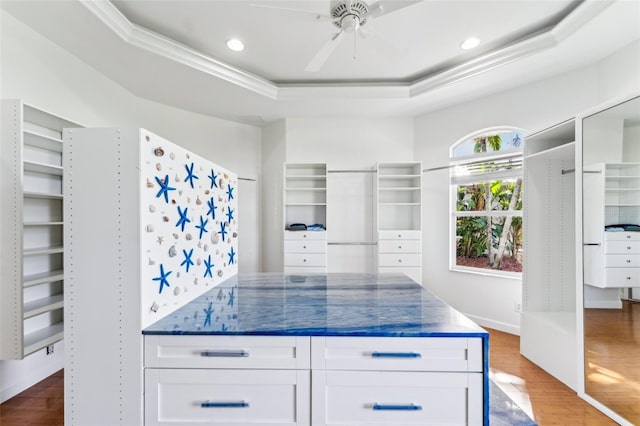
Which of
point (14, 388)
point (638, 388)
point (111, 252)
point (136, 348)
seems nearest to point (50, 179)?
point (14, 388)

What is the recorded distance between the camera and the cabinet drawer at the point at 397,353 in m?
1.14

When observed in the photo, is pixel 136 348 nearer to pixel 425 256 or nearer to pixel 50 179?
pixel 50 179

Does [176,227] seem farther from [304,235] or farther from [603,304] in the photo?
[603,304]

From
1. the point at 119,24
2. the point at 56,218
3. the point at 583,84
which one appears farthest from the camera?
the point at 583,84

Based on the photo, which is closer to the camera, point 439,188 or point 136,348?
point 136,348

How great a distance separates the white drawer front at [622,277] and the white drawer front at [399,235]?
1.91 m

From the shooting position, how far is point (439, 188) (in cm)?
379

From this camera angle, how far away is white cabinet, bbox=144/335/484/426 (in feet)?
3.76

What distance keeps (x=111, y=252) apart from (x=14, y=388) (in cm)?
197

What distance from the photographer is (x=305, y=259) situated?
3762mm

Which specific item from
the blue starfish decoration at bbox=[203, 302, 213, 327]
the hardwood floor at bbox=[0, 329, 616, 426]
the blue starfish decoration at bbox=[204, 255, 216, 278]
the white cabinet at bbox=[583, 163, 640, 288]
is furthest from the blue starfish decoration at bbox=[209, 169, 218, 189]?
the white cabinet at bbox=[583, 163, 640, 288]

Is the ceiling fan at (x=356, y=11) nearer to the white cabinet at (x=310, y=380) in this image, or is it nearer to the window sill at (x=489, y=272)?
the white cabinet at (x=310, y=380)

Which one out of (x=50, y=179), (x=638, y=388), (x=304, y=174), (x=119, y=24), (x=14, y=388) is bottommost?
(x=14, y=388)

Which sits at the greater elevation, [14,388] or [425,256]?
[425,256]
